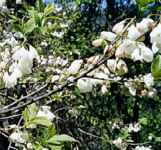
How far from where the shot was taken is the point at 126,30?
6.42ft

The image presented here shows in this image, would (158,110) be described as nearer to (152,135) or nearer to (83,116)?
(152,135)

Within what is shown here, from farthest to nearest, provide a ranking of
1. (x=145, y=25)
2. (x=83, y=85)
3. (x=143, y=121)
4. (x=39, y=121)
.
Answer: (x=143, y=121) → (x=83, y=85) → (x=39, y=121) → (x=145, y=25)

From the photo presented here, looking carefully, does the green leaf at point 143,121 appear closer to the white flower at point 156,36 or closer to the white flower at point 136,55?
the white flower at point 136,55

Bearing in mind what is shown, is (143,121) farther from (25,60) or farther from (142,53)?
(142,53)

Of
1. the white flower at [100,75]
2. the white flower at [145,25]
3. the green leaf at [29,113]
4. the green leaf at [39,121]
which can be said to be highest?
the white flower at [145,25]

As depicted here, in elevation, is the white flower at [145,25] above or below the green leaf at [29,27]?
below

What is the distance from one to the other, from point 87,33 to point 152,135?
4.43 m

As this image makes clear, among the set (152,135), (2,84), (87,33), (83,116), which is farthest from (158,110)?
(2,84)

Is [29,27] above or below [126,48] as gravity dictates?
above

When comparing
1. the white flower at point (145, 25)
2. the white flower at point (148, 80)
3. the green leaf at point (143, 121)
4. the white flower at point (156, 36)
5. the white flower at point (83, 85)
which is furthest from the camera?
the green leaf at point (143, 121)

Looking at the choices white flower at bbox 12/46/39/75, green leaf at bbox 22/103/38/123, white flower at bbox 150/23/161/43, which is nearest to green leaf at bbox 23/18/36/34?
white flower at bbox 12/46/39/75

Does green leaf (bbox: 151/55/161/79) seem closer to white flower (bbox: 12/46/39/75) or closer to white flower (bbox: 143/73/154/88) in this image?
white flower (bbox: 143/73/154/88)

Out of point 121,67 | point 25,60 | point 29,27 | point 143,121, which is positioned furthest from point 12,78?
point 143,121

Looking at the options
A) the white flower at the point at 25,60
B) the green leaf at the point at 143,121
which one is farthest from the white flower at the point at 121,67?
the green leaf at the point at 143,121
